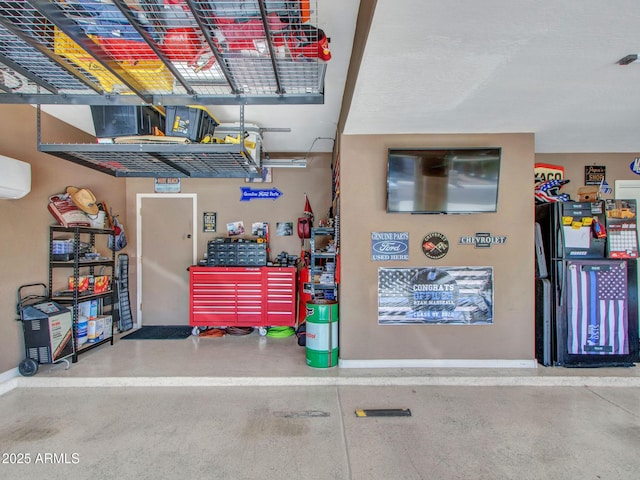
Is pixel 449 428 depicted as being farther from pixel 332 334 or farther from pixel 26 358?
pixel 26 358

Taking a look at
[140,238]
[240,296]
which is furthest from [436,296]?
[140,238]

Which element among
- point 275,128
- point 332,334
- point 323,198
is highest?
point 275,128

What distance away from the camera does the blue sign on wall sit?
4.89 m

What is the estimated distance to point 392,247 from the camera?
328cm

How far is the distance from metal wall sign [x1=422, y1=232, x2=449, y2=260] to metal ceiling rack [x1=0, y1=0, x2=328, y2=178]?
1.87 m

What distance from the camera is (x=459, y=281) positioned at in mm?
3277

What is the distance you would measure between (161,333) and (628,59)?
5473 mm

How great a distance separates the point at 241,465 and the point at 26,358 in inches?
105

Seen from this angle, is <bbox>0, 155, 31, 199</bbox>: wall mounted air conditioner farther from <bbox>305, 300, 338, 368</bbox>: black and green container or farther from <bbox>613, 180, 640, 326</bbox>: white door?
<bbox>613, 180, 640, 326</bbox>: white door

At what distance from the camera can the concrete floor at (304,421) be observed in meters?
1.95

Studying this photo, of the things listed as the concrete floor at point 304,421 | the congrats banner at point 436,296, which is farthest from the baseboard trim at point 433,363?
the congrats banner at point 436,296

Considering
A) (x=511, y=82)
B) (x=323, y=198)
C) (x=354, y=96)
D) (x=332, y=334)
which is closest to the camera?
(x=511, y=82)

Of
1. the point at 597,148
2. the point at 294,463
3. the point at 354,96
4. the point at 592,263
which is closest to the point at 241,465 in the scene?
the point at 294,463

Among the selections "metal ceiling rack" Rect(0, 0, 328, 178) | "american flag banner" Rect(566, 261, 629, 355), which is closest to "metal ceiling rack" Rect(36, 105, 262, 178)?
"metal ceiling rack" Rect(0, 0, 328, 178)
